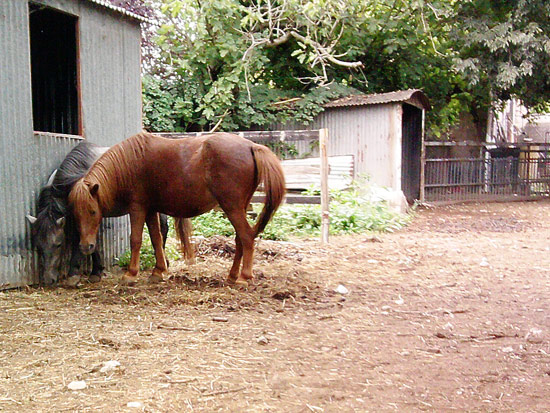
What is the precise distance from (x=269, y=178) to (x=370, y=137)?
8.05 m

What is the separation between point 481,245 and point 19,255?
639 cm

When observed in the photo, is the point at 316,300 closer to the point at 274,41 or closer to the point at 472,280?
the point at 472,280

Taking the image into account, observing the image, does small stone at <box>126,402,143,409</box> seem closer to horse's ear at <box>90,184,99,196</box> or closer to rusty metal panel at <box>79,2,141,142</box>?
horse's ear at <box>90,184,99,196</box>

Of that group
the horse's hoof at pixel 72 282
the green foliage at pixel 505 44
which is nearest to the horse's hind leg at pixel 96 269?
the horse's hoof at pixel 72 282

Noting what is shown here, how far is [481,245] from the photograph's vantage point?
8367 millimetres

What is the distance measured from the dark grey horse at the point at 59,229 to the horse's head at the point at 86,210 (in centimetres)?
23

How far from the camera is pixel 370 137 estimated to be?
13047mm

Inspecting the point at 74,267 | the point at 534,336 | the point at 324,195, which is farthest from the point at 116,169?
the point at 534,336

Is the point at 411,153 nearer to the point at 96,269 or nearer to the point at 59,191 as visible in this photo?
the point at 96,269

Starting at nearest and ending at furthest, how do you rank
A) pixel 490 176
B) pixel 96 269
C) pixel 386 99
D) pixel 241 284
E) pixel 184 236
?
pixel 241 284 → pixel 96 269 → pixel 184 236 → pixel 386 99 → pixel 490 176

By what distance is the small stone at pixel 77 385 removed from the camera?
2972mm

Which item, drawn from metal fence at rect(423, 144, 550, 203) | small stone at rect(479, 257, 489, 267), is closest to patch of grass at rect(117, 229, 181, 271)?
small stone at rect(479, 257, 489, 267)

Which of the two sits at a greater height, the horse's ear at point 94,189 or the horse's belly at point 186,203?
the horse's ear at point 94,189

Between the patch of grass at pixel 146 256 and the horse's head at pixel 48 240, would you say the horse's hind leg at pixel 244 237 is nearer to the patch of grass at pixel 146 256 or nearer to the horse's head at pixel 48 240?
the patch of grass at pixel 146 256
